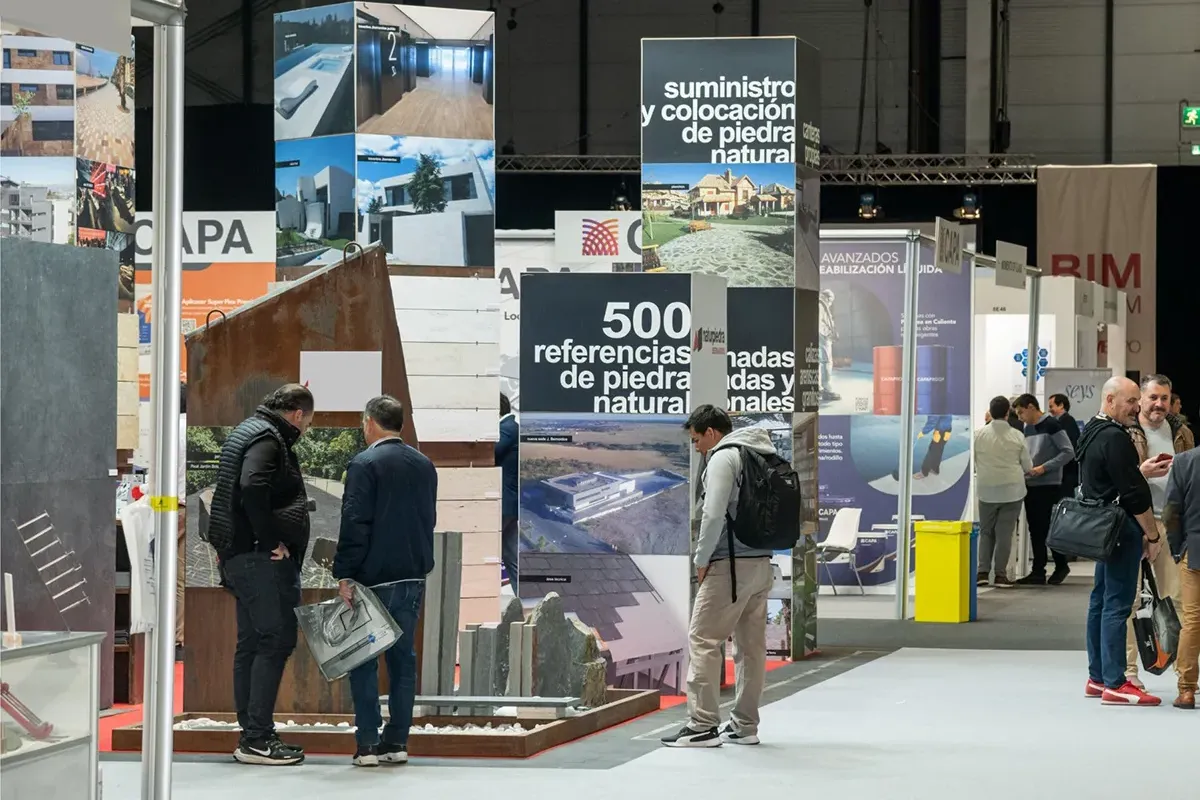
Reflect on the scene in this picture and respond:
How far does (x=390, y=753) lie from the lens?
6848mm

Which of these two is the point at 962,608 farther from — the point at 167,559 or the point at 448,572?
the point at 167,559

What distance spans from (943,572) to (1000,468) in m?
2.21

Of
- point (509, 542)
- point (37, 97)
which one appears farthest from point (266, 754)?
point (509, 542)

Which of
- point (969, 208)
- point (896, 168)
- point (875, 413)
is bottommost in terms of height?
point (875, 413)

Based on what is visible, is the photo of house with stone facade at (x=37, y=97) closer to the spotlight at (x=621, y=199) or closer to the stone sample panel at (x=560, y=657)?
the stone sample panel at (x=560, y=657)

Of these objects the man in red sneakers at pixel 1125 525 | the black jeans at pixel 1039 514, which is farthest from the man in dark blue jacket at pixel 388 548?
the black jeans at pixel 1039 514

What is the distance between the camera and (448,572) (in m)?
7.68

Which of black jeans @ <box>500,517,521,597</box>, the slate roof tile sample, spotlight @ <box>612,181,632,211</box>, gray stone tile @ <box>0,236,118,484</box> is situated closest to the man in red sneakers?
the slate roof tile sample

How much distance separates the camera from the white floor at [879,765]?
20.9 feet

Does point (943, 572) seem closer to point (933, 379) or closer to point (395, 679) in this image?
point (933, 379)

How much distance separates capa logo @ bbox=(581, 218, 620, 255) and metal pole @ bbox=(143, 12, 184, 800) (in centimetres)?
942

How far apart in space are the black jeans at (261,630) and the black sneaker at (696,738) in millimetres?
1527

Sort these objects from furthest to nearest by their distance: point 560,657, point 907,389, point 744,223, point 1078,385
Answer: point 1078,385, point 907,389, point 744,223, point 560,657

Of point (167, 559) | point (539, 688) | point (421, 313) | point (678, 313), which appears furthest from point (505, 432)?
point (167, 559)
